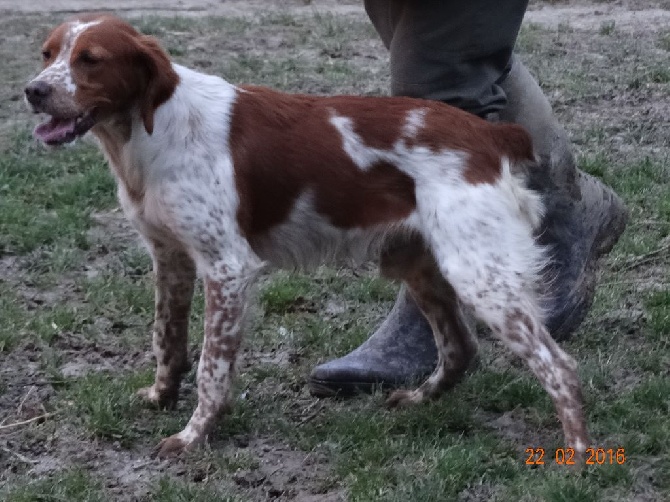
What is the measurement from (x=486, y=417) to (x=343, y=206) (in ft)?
2.78

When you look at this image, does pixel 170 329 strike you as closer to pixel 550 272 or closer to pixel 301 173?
pixel 301 173

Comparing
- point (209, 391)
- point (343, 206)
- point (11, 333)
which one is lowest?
point (11, 333)

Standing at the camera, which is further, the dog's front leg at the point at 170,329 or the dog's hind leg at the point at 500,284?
the dog's front leg at the point at 170,329

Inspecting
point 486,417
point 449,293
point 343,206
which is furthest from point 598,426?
point 343,206

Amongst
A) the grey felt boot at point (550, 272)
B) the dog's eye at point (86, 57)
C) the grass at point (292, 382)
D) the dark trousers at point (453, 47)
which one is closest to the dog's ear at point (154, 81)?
the dog's eye at point (86, 57)

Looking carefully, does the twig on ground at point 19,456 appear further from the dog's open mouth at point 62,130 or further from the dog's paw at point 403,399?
the dog's paw at point 403,399

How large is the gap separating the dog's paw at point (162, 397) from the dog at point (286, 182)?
309 mm

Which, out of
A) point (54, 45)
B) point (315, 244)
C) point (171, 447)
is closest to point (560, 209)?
point (315, 244)

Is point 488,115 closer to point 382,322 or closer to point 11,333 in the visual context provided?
point 382,322

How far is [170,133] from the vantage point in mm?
3631

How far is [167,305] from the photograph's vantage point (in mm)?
3994
